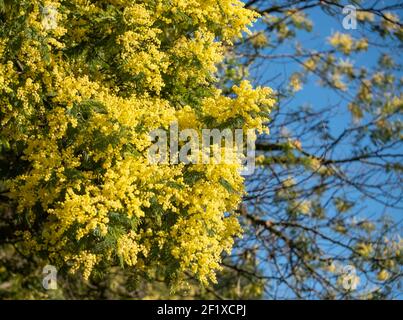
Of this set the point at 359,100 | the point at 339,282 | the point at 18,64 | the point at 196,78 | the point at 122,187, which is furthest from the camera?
the point at 359,100

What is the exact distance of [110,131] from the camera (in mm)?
5516

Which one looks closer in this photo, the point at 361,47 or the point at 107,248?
the point at 107,248

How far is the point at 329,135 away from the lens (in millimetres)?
9680

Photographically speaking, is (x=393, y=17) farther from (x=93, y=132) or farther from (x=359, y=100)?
(x=93, y=132)

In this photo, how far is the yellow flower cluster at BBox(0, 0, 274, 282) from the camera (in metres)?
5.48

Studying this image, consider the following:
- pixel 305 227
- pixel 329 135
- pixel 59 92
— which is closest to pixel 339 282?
pixel 305 227

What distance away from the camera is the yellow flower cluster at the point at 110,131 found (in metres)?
5.48

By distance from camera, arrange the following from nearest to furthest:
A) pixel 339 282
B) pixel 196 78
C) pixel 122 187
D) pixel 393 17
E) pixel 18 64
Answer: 1. pixel 122 187
2. pixel 18 64
3. pixel 196 78
4. pixel 339 282
5. pixel 393 17

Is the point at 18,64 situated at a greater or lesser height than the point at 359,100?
lesser

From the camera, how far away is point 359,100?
11812 millimetres

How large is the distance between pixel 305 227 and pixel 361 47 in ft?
13.2

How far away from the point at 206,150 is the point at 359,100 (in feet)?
22.3
